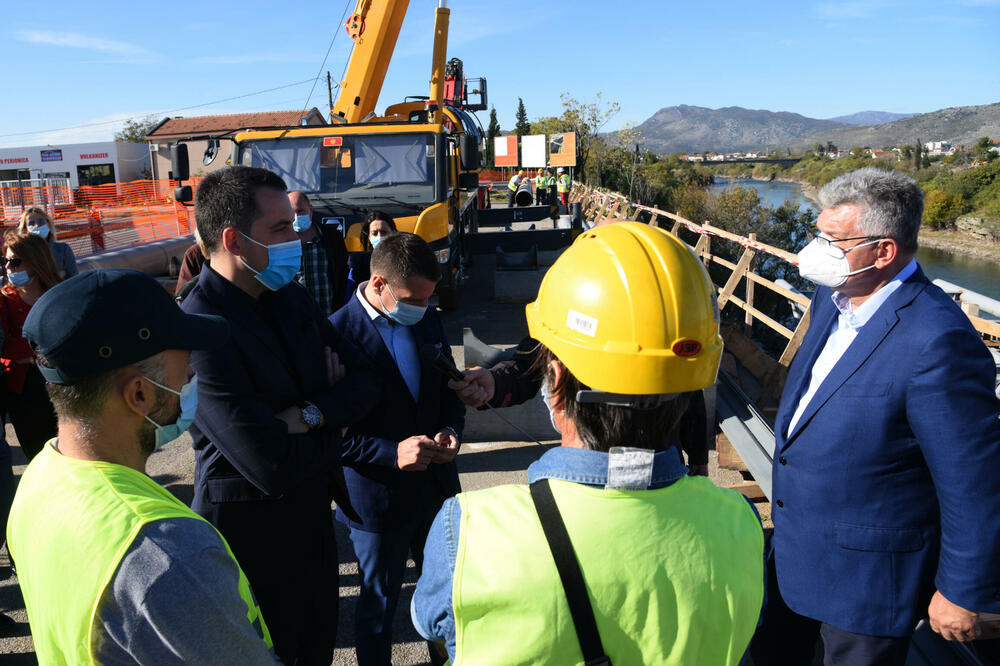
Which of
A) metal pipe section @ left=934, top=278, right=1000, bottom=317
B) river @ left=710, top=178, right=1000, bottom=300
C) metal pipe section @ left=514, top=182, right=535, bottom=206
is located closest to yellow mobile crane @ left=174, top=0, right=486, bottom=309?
metal pipe section @ left=934, top=278, right=1000, bottom=317

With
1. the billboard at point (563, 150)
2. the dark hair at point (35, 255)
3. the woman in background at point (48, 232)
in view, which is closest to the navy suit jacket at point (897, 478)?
the dark hair at point (35, 255)

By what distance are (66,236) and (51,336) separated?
1785cm

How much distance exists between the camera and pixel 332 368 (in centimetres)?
231

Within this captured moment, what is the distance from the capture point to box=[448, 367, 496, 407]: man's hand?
2.51 metres

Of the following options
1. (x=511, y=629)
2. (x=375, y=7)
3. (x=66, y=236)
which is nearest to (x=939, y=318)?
(x=511, y=629)

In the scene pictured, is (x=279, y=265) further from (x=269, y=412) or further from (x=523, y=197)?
(x=523, y=197)

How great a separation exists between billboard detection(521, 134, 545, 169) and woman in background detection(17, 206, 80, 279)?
16.9 metres

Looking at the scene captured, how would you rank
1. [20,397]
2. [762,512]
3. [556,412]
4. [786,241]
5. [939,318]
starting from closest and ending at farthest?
[556,412] → [939,318] → [20,397] → [762,512] → [786,241]

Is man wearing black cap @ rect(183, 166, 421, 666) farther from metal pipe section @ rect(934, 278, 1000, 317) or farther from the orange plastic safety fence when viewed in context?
the orange plastic safety fence

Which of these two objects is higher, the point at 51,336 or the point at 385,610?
the point at 51,336

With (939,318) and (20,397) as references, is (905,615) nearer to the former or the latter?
(939,318)

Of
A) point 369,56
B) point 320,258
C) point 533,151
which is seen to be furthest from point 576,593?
point 533,151

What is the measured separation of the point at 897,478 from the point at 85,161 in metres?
63.6

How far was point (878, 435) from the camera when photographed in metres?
1.94
